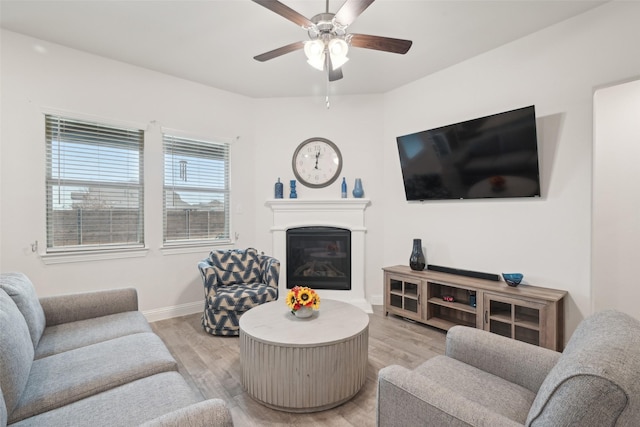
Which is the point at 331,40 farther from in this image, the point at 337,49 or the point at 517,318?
the point at 517,318

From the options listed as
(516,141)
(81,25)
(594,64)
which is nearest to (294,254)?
(516,141)

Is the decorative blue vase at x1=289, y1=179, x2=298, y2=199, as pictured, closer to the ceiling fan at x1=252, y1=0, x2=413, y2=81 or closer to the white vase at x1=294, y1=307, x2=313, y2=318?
the ceiling fan at x1=252, y1=0, x2=413, y2=81

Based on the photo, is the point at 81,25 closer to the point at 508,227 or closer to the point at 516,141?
the point at 516,141

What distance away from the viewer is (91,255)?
125 inches

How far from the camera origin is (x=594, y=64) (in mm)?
2477

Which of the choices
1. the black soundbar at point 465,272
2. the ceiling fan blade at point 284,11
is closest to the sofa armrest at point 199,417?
the ceiling fan blade at point 284,11

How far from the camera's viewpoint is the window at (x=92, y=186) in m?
3.03

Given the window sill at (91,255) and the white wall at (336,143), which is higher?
the white wall at (336,143)

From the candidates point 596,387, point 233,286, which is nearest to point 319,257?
point 233,286

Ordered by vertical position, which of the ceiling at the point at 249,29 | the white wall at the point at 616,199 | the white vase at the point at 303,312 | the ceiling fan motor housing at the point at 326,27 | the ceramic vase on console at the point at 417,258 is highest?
the ceiling at the point at 249,29

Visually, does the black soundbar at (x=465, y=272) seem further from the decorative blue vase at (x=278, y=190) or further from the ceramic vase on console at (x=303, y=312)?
the decorative blue vase at (x=278, y=190)

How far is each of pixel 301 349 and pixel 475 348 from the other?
0.96m

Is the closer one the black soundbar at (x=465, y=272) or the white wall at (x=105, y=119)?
the white wall at (x=105, y=119)

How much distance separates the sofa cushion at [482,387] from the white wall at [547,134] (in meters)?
1.69
